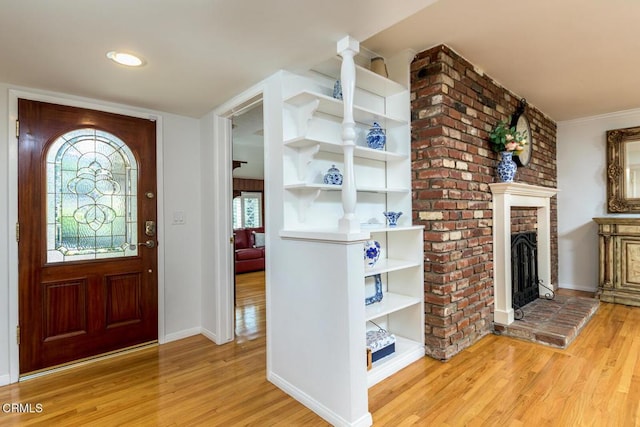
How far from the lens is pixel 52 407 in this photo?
2.00 metres

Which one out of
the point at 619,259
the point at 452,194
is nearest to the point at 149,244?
the point at 452,194

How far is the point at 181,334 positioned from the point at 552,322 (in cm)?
338

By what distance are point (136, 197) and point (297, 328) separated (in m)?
1.83

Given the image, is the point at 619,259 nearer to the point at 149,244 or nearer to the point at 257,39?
the point at 257,39

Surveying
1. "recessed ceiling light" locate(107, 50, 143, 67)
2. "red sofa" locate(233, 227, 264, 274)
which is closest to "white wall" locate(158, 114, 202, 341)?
"recessed ceiling light" locate(107, 50, 143, 67)

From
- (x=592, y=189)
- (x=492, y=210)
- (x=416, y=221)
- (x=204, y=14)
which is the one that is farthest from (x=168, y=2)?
(x=592, y=189)

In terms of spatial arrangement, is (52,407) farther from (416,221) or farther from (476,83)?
(476,83)

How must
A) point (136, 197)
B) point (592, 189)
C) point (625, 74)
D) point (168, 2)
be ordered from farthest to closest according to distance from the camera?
point (592, 189)
point (625, 74)
point (136, 197)
point (168, 2)

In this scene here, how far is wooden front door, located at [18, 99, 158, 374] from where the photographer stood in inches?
93.4

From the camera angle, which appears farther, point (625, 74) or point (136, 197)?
point (625, 74)

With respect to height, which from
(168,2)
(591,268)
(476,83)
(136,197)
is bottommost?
(591,268)

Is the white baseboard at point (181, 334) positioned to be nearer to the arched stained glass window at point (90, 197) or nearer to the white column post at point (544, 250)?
the arched stained glass window at point (90, 197)

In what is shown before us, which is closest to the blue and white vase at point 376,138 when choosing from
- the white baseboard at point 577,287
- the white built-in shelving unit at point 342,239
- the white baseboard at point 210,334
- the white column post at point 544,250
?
the white built-in shelving unit at point 342,239

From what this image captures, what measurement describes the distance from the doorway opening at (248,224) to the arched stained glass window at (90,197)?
1.04 meters
